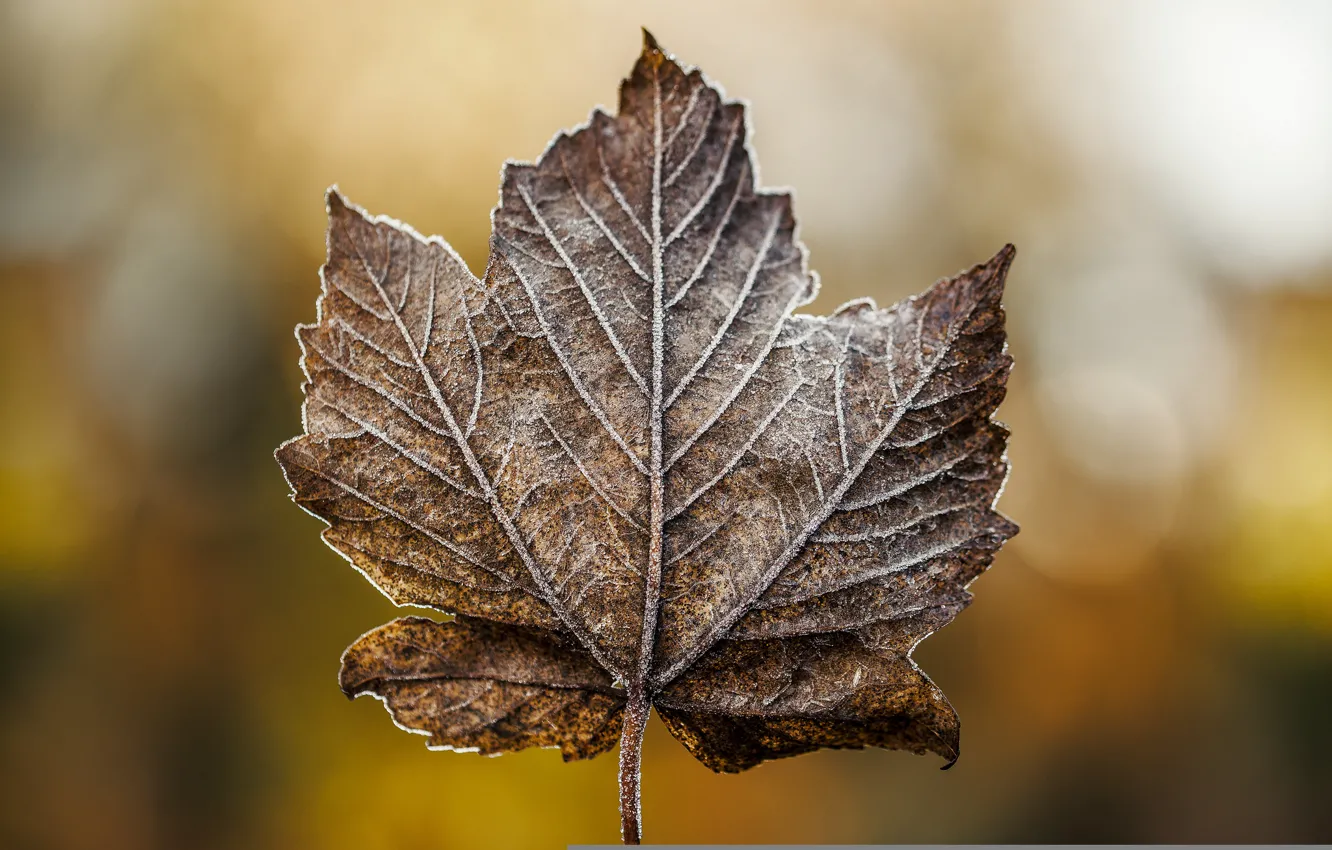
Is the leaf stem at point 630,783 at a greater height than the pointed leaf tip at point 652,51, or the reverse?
the pointed leaf tip at point 652,51

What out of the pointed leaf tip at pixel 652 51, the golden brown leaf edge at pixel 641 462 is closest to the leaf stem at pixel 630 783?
the golden brown leaf edge at pixel 641 462

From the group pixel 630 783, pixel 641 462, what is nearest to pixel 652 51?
pixel 641 462

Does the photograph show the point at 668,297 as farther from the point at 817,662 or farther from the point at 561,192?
the point at 817,662

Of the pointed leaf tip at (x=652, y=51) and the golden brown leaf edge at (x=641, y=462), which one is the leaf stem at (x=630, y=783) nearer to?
the golden brown leaf edge at (x=641, y=462)

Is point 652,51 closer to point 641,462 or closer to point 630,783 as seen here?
point 641,462

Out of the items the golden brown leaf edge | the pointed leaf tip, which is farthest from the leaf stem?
the pointed leaf tip

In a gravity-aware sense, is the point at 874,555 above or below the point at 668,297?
below

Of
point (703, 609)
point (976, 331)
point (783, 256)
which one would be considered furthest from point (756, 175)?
point (703, 609)

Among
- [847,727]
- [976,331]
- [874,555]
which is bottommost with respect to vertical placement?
[847,727]
